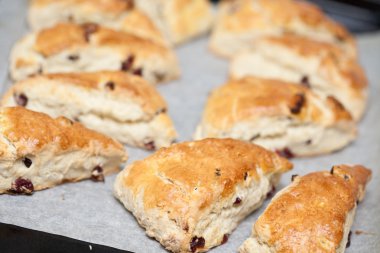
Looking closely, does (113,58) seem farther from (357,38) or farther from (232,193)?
(357,38)

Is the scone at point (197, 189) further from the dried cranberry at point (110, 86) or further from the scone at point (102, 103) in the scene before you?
the dried cranberry at point (110, 86)

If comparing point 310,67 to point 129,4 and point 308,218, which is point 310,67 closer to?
point 129,4

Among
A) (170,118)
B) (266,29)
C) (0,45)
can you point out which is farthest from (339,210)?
(0,45)

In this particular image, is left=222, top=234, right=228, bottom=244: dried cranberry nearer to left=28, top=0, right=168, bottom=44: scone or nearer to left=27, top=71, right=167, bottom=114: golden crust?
left=27, top=71, right=167, bottom=114: golden crust

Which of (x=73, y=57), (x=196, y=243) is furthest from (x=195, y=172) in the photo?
(x=73, y=57)

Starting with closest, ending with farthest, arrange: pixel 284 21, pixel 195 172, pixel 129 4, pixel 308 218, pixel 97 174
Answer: pixel 308 218 < pixel 195 172 < pixel 97 174 < pixel 129 4 < pixel 284 21
